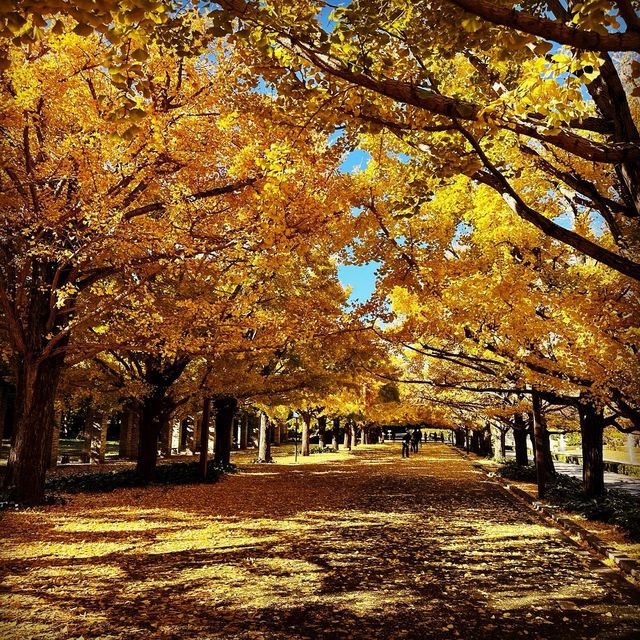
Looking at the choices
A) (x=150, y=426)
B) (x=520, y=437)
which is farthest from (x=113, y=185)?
(x=520, y=437)

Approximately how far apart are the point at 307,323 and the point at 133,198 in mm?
5360

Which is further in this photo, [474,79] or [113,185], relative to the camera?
[113,185]

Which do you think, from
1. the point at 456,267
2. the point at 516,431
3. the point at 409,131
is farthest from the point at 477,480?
the point at 409,131

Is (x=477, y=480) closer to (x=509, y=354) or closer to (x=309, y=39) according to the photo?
(x=509, y=354)

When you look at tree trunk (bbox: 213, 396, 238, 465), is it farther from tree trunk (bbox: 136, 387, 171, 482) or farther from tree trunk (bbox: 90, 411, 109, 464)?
tree trunk (bbox: 90, 411, 109, 464)

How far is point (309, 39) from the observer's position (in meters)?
4.12

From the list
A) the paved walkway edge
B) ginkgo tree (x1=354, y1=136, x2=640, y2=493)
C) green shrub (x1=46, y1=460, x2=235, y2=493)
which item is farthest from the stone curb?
green shrub (x1=46, y1=460, x2=235, y2=493)

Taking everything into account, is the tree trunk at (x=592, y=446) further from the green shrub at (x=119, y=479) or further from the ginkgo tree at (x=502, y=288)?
the green shrub at (x=119, y=479)

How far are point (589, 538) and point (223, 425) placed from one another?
54.3 ft

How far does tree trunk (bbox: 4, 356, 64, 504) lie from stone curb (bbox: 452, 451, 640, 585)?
37.0 feet

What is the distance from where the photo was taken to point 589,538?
9.20 m

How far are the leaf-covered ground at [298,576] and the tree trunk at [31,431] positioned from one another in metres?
0.78

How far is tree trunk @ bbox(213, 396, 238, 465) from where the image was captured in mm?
22500

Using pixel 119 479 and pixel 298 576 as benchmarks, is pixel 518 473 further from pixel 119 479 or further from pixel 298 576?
pixel 298 576
